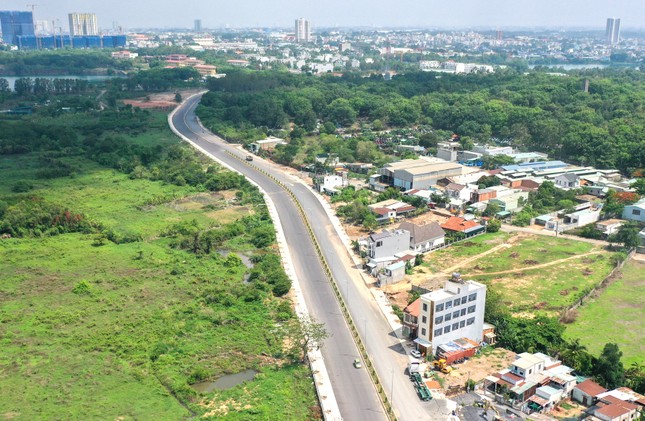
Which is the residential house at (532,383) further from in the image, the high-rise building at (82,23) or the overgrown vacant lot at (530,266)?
the high-rise building at (82,23)

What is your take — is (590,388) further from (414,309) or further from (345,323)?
(345,323)

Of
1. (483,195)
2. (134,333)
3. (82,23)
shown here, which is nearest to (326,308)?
(134,333)

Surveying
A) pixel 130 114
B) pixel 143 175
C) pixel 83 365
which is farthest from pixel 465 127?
pixel 83 365

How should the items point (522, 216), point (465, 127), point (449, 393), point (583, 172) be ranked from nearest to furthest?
point (449, 393), point (522, 216), point (583, 172), point (465, 127)

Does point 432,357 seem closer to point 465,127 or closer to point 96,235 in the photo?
point 96,235

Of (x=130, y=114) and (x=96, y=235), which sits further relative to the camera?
(x=130, y=114)
